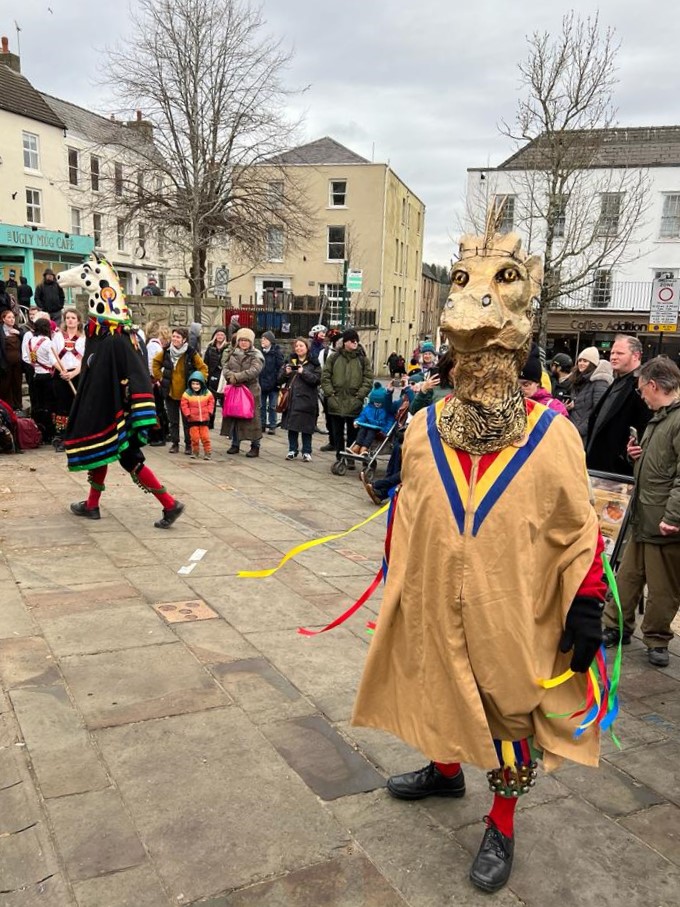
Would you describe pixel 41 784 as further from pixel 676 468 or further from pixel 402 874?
pixel 676 468

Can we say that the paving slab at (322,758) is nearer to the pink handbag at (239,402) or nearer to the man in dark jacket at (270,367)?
the pink handbag at (239,402)

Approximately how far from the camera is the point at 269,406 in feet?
41.7

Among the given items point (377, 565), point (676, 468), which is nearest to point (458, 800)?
point (676, 468)

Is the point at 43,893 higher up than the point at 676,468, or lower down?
lower down

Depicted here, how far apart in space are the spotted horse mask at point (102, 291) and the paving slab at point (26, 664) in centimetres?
304

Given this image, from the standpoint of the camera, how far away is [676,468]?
13.8 feet

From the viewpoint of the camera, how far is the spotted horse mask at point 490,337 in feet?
7.42

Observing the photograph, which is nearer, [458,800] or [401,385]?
[458,800]

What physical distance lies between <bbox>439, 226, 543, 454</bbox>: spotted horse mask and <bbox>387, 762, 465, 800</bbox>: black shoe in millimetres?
1363

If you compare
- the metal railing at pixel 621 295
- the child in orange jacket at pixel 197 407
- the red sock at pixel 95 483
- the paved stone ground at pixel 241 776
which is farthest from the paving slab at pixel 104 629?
the metal railing at pixel 621 295

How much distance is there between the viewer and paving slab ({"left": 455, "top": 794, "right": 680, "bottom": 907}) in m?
2.36

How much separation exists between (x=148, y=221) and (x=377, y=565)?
1931 cm

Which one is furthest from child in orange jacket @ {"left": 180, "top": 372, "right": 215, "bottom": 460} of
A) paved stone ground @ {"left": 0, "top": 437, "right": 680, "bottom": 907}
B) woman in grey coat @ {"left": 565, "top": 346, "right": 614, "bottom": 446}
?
woman in grey coat @ {"left": 565, "top": 346, "right": 614, "bottom": 446}

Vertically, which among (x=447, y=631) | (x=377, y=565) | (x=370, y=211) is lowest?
(x=377, y=565)
